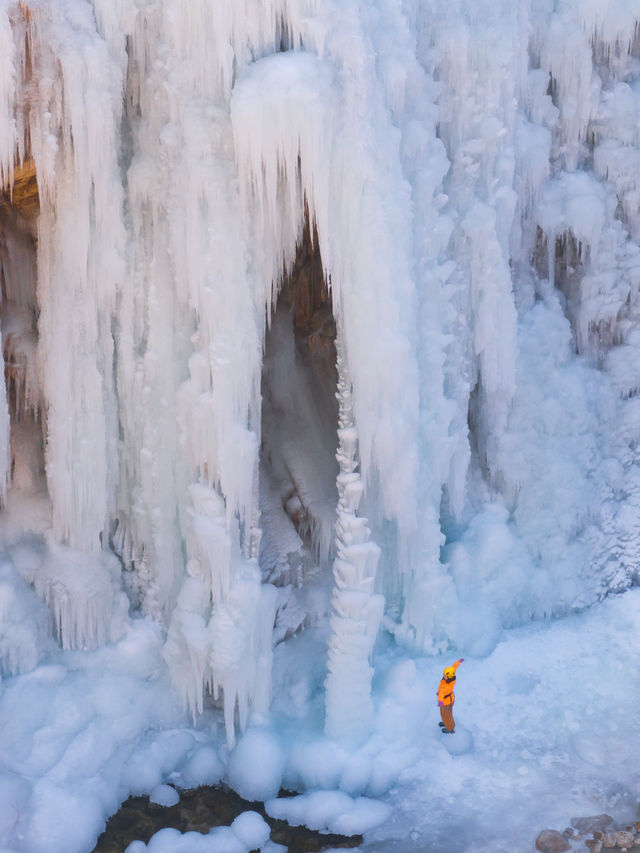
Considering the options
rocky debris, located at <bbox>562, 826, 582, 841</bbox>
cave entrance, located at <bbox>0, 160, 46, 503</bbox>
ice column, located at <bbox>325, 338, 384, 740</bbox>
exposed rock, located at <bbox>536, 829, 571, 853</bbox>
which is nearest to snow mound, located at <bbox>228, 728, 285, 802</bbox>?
ice column, located at <bbox>325, 338, 384, 740</bbox>

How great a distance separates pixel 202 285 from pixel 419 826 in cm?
450

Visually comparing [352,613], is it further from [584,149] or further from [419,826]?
[584,149]

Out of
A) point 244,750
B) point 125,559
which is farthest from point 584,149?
point 244,750

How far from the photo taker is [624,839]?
6.75 m

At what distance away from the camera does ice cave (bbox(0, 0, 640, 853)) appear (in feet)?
23.0

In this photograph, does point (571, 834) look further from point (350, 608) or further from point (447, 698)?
point (350, 608)

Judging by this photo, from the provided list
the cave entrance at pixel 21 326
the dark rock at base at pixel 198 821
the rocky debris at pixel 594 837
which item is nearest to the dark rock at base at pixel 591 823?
the rocky debris at pixel 594 837

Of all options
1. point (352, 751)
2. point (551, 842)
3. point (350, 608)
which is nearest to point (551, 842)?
point (551, 842)

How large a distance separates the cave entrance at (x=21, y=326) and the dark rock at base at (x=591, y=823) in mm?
5217

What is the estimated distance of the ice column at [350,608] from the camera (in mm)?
7762

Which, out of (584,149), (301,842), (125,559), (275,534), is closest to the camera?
(301,842)

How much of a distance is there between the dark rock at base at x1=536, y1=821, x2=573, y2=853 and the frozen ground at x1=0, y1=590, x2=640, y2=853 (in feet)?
0.40

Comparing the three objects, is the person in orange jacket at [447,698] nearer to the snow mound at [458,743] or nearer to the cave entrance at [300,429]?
the snow mound at [458,743]

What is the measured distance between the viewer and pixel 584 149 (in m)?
9.95
